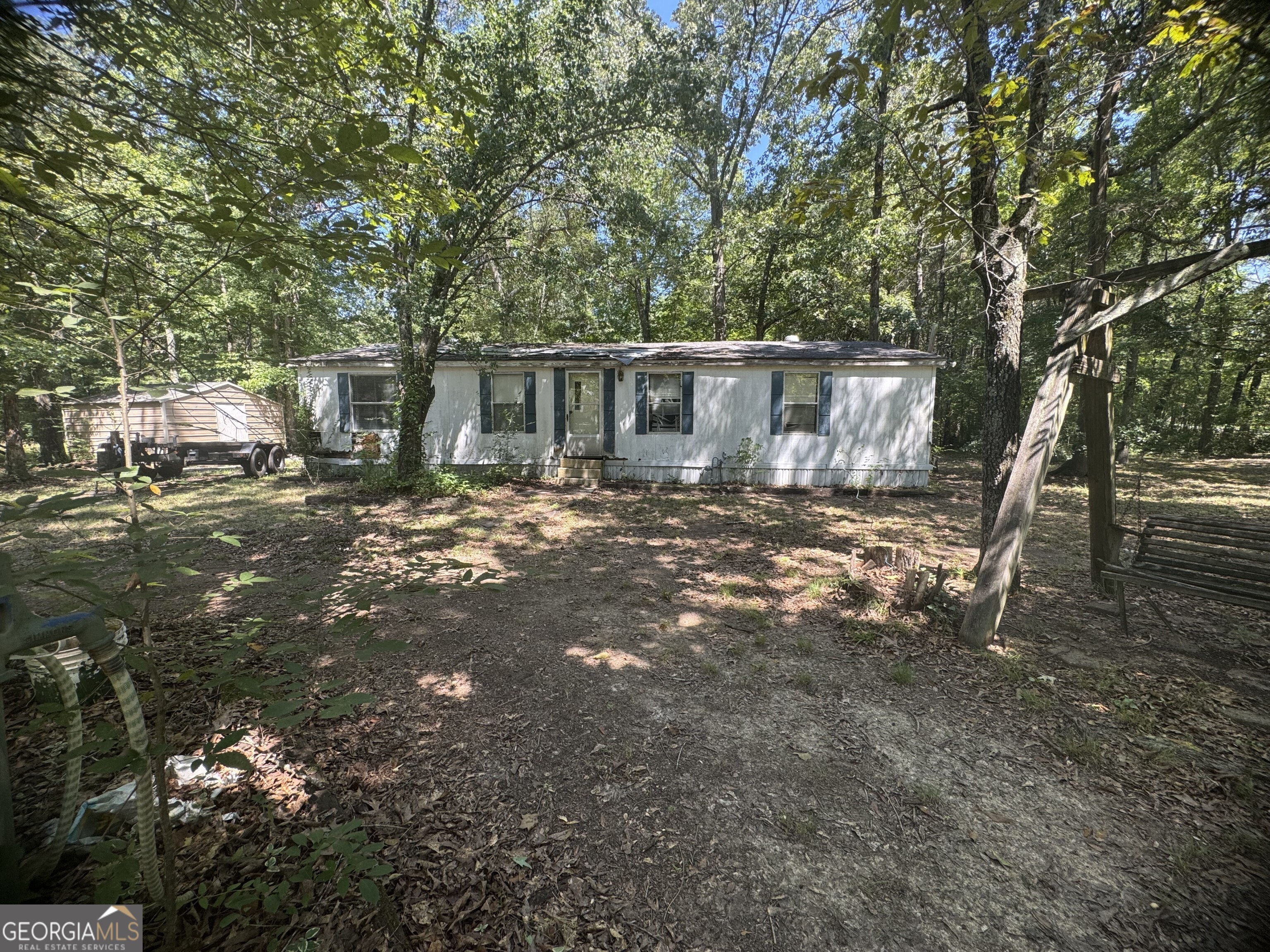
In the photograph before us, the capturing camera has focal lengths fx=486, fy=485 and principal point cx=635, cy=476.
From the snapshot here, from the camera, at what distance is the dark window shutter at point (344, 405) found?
443 inches

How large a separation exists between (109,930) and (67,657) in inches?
65.6

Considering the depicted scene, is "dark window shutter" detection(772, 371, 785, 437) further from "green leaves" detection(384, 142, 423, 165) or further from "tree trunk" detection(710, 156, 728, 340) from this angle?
"green leaves" detection(384, 142, 423, 165)

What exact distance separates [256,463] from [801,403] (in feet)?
40.7

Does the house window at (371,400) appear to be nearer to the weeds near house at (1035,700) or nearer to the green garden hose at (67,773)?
the green garden hose at (67,773)

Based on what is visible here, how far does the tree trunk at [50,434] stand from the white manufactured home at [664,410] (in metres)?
6.39

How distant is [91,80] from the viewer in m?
1.43

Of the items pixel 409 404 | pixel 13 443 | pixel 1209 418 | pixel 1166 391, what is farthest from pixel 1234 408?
pixel 13 443

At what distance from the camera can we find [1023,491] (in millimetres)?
3604

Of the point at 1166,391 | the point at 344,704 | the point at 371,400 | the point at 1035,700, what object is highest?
the point at 1166,391

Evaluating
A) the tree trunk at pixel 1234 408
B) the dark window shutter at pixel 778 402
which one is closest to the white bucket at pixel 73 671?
the dark window shutter at pixel 778 402

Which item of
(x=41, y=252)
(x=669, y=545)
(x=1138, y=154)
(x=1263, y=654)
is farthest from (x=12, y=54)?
(x=1138, y=154)

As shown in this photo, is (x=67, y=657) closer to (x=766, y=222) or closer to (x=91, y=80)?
(x=91, y=80)

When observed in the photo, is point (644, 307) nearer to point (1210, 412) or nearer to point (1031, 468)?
point (1031, 468)

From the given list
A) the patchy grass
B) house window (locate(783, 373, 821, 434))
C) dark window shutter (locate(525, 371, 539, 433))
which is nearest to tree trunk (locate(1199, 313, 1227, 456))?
house window (locate(783, 373, 821, 434))
